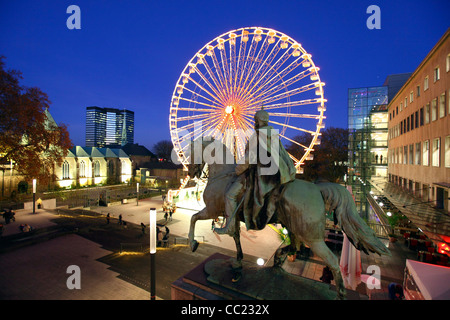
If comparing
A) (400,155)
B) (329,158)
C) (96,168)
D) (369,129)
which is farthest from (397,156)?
(96,168)

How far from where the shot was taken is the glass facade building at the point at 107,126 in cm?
17338

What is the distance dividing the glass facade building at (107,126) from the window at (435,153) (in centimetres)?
18098

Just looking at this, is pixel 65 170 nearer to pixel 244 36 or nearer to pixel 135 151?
pixel 135 151

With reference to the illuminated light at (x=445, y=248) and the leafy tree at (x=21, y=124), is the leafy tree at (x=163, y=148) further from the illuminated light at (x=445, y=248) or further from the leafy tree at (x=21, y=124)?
the illuminated light at (x=445, y=248)

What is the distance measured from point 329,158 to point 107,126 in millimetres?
184530

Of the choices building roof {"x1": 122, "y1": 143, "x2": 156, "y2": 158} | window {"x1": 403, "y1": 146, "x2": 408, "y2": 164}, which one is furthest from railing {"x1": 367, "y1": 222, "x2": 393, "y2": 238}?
building roof {"x1": 122, "y1": 143, "x2": 156, "y2": 158}

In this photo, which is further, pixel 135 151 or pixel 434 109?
pixel 135 151

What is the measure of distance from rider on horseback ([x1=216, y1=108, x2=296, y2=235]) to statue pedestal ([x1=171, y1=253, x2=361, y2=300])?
107 cm

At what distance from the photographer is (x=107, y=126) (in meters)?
181

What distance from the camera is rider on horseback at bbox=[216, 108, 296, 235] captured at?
3.97 metres

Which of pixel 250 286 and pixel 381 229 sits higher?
pixel 250 286

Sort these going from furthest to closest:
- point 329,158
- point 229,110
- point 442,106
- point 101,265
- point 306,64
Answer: point 329,158, point 229,110, point 306,64, point 442,106, point 101,265

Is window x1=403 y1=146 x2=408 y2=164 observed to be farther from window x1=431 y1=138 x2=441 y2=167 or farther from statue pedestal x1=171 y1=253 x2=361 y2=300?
statue pedestal x1=171 y1=253 x2=361 y2=300

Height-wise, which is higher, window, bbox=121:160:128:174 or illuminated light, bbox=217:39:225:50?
illuminated light, bbox=217:39:225:50
